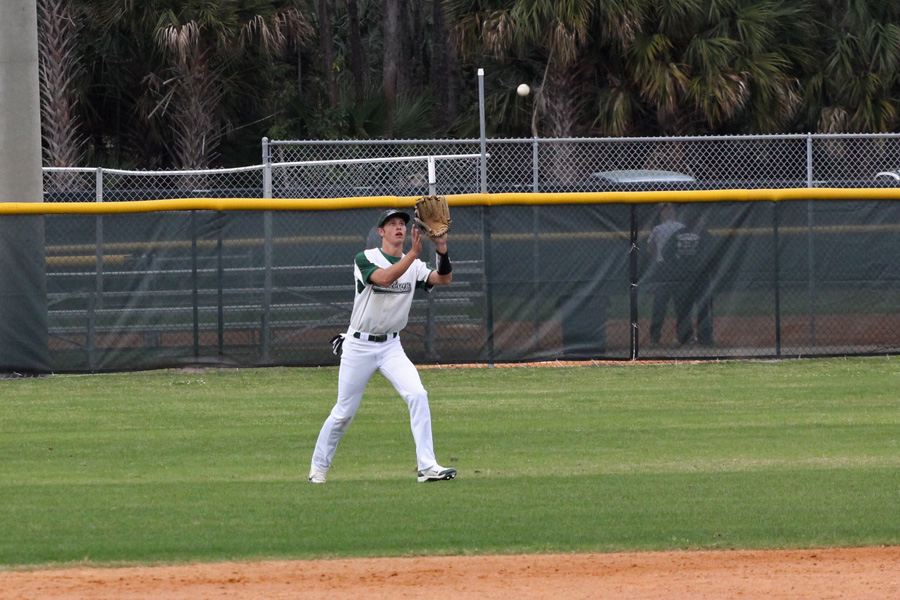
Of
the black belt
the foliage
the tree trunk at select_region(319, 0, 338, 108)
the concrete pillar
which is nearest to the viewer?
the black belt

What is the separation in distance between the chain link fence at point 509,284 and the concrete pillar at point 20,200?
18 centimetres

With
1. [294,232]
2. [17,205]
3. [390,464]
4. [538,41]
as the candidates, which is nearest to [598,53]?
[538,41]

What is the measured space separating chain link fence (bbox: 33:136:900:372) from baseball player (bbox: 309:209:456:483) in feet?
18.4

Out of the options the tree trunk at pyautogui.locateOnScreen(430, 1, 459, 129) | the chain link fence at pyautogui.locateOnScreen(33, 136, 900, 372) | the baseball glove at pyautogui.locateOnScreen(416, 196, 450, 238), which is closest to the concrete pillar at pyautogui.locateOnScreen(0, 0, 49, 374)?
the chain link fence at pyautogui.locateOnScreen(33, 136, 900, 372)

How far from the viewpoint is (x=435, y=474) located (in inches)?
297

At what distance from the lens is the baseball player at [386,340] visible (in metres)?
7.39

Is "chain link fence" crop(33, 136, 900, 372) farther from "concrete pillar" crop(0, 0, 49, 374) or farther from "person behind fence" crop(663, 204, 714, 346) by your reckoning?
"concrete pillar" crop(0, 0, 49, 374)

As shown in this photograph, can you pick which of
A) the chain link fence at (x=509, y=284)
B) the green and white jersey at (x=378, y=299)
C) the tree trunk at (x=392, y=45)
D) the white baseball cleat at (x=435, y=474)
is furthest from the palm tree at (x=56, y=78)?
the white baseball cleat at (x=435, y=474)

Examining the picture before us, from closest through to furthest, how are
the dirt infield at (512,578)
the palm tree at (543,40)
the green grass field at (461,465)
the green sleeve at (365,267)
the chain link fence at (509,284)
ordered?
the dirt infield at (512,578) < the green grass field at (461,465) < the green sleeve at (365,267) < the chain link fence at (509,284) < the palm tree at (543,40)

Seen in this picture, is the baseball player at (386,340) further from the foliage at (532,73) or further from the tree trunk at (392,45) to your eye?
the tree trunk at (392,45)

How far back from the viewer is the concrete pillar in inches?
498

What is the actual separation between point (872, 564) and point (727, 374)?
6.88 metres

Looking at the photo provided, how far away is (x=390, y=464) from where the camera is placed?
27.7 feet

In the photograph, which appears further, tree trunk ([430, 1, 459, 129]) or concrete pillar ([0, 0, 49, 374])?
tree trunk ([430, 1, 459, 129])
